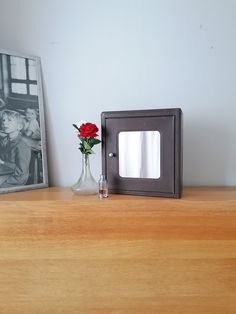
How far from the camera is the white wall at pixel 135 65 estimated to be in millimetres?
925

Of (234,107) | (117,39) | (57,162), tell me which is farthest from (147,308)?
(117,39)

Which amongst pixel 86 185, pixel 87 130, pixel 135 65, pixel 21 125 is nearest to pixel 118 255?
pixel 86 185

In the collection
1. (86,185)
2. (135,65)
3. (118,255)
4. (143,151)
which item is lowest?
(118,255)

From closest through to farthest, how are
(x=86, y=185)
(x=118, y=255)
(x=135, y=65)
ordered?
(x=118, y=255) < (x=86, y=185) < (x=135, y=65)

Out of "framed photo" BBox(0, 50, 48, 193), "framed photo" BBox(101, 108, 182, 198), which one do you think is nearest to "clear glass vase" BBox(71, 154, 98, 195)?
"framed photo" BBox(101, 108, 182, 198)

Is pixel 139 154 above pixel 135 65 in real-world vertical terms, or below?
below

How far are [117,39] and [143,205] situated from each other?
0.61m

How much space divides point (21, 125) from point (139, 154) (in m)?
0.43

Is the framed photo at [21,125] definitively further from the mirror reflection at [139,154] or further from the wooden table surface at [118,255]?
the mirror reflection at [139,154]

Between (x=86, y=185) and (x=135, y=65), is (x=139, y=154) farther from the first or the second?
(x=135, y=65)

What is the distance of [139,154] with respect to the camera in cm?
82

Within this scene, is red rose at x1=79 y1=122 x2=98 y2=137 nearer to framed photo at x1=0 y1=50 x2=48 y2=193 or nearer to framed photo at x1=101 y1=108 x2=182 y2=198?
framed photo at x1=101 y1=108 x2=182 y2=198

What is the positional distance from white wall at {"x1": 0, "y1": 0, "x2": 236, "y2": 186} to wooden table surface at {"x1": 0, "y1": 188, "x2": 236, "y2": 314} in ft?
0.86

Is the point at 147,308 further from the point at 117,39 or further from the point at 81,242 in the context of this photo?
the point at 117,39
